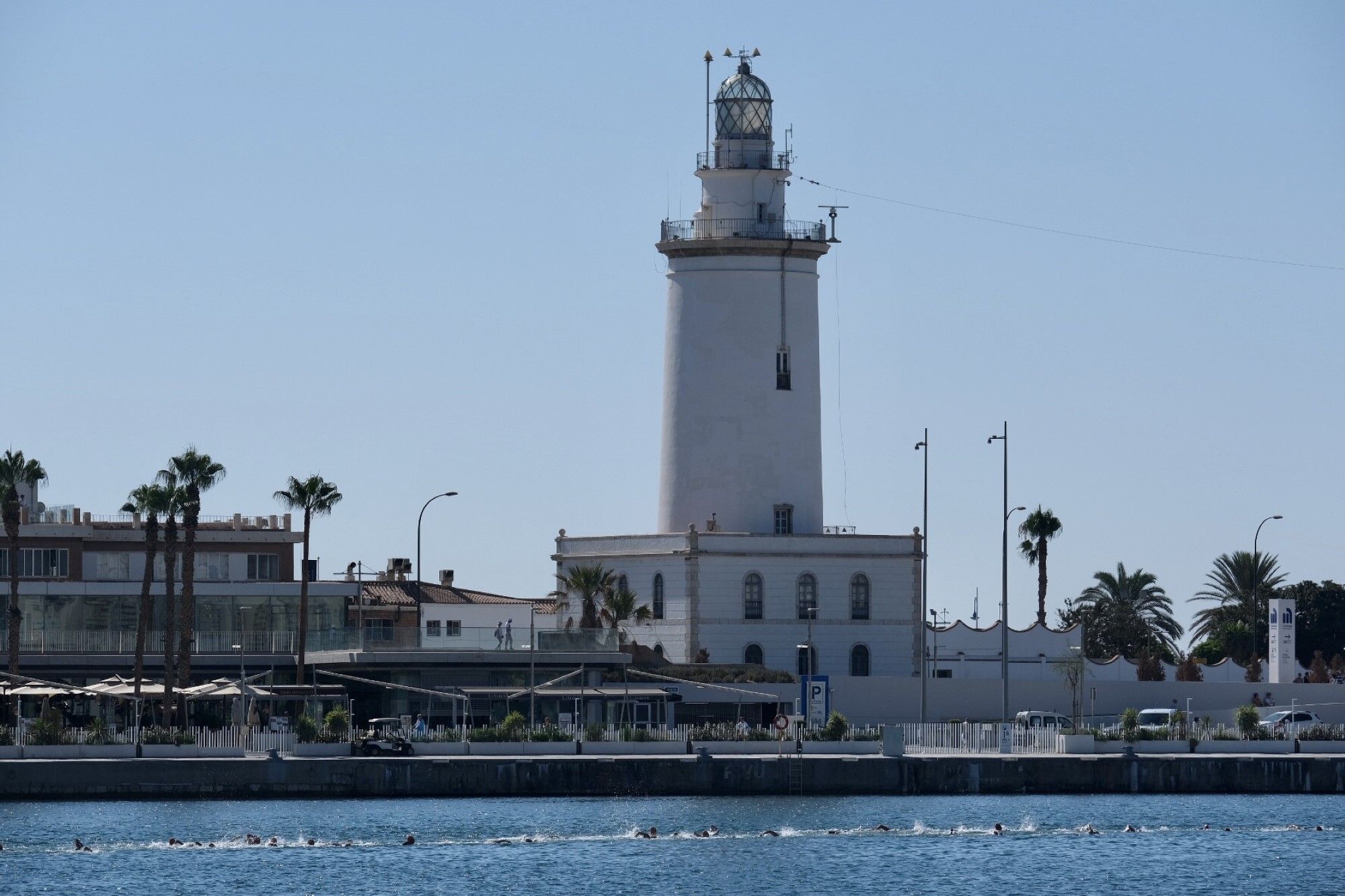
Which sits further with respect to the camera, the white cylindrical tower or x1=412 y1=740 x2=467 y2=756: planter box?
the white cylindrical tower

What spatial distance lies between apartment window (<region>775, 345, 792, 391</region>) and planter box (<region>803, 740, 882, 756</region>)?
2124 cm

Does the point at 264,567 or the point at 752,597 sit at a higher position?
the point at 264,567

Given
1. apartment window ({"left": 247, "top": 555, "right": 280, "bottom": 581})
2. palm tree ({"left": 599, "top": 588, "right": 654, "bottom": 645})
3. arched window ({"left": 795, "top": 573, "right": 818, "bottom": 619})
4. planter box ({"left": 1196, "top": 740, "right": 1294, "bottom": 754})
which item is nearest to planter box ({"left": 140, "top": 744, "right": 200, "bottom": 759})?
apartment window ({"left": 247, "top": 555, "right": 280, "bottom": 581})

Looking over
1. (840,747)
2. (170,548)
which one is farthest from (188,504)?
(840,747)

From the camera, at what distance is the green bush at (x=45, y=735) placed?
68500 mm

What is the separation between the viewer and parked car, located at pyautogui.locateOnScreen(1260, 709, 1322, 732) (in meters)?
77.8

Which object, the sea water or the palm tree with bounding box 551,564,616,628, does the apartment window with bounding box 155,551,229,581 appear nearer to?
the palm tree with bounding box 551,564,616,628

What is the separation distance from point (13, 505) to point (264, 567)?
11.0 metres

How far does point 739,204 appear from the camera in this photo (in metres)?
91.9

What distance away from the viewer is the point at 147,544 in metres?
82.4

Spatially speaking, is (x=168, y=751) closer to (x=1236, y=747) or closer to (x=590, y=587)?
(x=590, y=587)

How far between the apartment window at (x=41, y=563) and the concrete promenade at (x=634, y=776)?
69.7 ft

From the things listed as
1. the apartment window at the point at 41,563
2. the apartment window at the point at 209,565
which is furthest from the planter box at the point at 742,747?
the apartment window at the point at 41,563

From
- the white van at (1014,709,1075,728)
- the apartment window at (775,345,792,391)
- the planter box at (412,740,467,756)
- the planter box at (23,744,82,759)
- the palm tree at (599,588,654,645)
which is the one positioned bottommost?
the planter box at (23,744,82,759)
